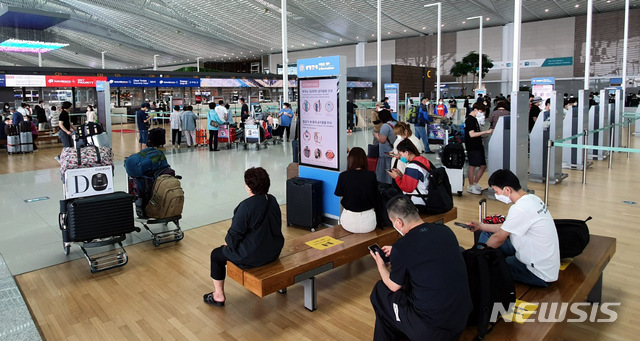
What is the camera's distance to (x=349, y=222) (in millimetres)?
4551

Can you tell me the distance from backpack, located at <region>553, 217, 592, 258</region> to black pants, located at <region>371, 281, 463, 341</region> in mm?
1484

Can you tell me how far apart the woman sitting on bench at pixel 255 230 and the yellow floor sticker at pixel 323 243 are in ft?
1.67

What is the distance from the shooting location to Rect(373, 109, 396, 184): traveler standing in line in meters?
7.63

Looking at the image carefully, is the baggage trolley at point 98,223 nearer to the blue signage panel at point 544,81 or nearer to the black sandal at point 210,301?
the black sandal at point 210,301

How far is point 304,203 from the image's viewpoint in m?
6.04

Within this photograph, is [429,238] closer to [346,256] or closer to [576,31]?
[346,256]

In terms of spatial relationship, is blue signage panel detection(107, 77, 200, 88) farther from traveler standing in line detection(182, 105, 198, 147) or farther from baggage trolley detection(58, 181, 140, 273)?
baggage trolley detection(58, 181, 140, 273)

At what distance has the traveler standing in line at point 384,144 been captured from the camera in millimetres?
7629

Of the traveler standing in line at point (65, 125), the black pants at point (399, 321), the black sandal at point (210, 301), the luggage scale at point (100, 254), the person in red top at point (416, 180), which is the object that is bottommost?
the black sandal at point (210, 301)

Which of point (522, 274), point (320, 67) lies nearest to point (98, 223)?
point (320, 67)

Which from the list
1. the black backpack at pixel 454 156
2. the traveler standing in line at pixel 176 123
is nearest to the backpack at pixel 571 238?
the black backpack at pixel 454 156

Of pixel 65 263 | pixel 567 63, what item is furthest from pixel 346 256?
pixel 567 63

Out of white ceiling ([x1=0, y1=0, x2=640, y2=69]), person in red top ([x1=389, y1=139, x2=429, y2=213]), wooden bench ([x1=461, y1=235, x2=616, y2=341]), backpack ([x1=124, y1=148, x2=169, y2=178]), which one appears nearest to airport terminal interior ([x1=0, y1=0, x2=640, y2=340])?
wooden bench ([x1=461, y1=235, x2=616, y2=341])

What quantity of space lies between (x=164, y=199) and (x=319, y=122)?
222 cm
